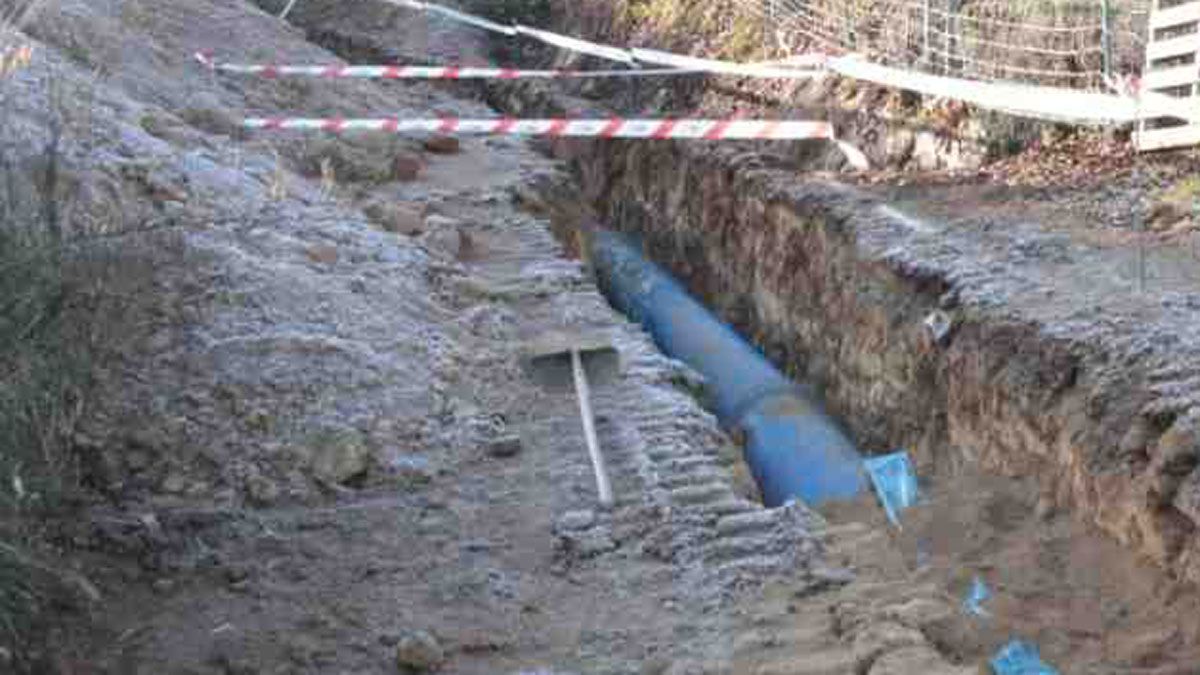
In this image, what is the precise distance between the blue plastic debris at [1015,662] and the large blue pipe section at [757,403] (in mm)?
2069

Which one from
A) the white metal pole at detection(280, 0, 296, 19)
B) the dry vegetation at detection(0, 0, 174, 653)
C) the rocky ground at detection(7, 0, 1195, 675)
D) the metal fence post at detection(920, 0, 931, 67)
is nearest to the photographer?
the dry vegetation at detection(0, 0, 174, 653)

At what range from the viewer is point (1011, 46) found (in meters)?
10.1

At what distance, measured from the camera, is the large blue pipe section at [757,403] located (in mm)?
7492

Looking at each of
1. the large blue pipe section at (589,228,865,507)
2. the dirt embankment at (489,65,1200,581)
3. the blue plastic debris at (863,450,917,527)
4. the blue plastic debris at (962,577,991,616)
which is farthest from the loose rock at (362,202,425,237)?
the blue plastic debris at (962,577,991,616)

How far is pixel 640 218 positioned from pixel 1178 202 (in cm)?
592

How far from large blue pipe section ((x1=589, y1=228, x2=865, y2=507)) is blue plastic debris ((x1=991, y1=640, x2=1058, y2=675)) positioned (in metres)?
2.07

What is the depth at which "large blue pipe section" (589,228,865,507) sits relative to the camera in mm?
7492

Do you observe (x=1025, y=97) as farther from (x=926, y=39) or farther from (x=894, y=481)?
(x=894, y=481)

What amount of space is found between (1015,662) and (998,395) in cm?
257

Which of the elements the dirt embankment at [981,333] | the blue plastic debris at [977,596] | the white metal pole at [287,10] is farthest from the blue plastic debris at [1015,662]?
the white metal pole at [287,10]

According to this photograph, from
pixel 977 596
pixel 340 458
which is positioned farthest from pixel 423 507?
pixel 977 596

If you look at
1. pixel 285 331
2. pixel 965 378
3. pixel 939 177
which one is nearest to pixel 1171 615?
pixel 965 378

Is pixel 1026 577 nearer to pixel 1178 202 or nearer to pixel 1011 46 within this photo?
pixel 1178 202

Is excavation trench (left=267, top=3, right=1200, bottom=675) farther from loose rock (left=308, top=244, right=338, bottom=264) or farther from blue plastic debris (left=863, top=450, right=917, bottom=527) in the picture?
loose rock (left=308, top=244, right=338, bottom=264)
